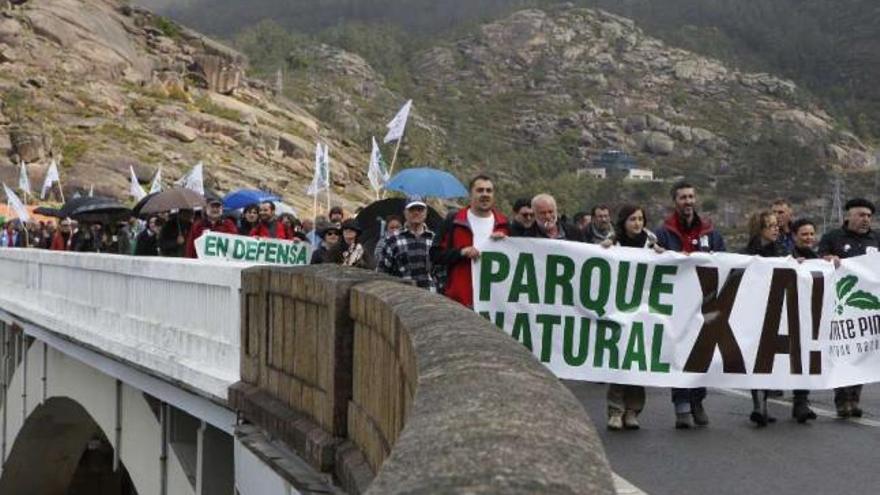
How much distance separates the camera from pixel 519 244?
9.99 meters

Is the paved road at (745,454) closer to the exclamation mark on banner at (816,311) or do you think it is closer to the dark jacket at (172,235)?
the exclamation mark on banner at (816,311)

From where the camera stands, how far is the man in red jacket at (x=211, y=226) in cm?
1593

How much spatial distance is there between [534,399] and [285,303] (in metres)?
4.73

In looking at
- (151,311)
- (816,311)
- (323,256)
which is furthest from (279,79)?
(816,311)

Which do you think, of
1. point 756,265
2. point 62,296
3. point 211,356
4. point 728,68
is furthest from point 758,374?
point 728,68

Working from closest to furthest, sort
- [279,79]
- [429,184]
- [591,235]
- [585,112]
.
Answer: [591,235] < [429,184] < [279,79] < [585,112]

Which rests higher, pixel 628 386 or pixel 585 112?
pixel 585 112

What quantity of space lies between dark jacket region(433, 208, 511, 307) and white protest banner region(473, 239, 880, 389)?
0.11m

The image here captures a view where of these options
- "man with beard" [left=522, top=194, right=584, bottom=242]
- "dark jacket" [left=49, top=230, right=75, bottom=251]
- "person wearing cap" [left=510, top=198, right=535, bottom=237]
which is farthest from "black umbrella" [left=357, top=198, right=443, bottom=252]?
"dark jacket" [left=49, top=230, right=75, bottom=251]

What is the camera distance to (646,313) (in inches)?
393

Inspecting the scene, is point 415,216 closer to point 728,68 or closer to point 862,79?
point 862,79

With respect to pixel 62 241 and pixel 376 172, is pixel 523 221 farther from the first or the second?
pixel 62 241

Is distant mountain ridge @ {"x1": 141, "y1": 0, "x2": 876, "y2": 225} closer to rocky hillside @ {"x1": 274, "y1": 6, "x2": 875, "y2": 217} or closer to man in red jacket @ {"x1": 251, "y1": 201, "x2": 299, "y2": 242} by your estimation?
rocky hillside @ {"x1": 274, "y1": 6, "x2": 875, "y2": 217}

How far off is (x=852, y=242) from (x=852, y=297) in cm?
68
